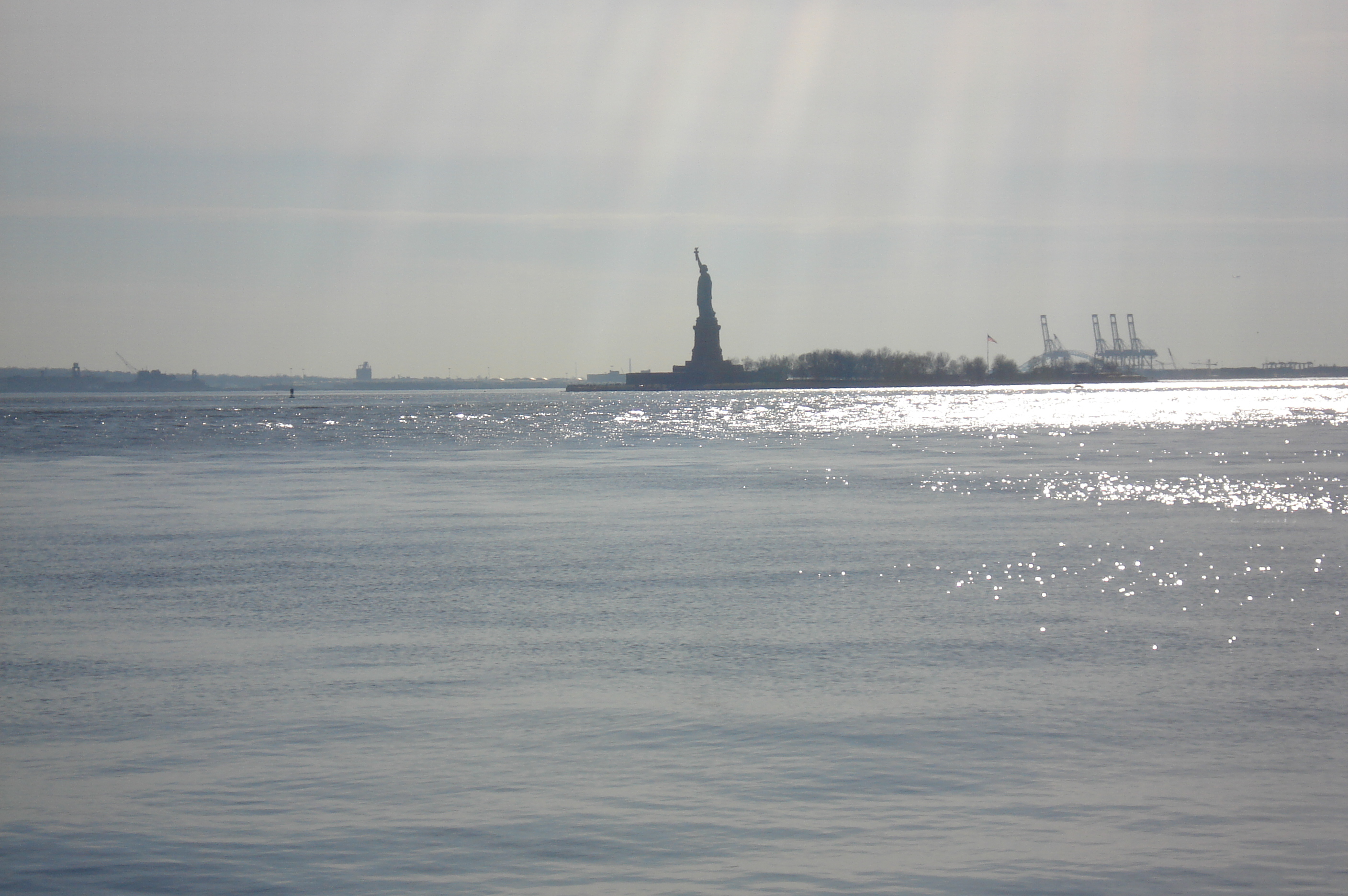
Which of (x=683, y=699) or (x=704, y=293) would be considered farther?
(x=704, y=293)

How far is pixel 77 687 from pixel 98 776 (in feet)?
9.07

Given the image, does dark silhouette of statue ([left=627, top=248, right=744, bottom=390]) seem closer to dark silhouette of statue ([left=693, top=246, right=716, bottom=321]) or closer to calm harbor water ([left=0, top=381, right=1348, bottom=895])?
dark silhouette of statue ([left=693, top=246, right=716, bottom=321])

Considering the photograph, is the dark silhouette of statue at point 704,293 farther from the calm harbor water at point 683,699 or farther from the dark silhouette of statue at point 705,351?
the calm harbor water at point 683,699

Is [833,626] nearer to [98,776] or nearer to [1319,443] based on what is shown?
[98,776]

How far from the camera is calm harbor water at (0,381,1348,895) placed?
694cm

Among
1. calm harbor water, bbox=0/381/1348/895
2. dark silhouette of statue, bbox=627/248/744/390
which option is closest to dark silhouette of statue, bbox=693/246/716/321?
dark silhouette of statue, bbox=627/248/744/390

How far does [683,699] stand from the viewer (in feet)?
33.4

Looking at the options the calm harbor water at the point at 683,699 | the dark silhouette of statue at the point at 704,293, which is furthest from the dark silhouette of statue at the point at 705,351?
the calm harbor water at the point at 683,699

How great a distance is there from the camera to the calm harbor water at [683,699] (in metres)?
6.94

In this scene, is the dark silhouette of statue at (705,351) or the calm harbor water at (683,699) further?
the dark silhouette of statue at (705,351)

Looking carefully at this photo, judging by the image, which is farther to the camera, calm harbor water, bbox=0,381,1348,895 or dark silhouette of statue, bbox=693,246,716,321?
dark silhouette of statue, bbox=693,246,716,321

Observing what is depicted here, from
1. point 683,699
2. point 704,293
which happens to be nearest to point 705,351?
point 704,293

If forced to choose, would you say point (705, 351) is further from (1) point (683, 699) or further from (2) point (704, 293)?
(1) point (683, 699)

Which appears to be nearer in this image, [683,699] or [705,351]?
[683,699]
